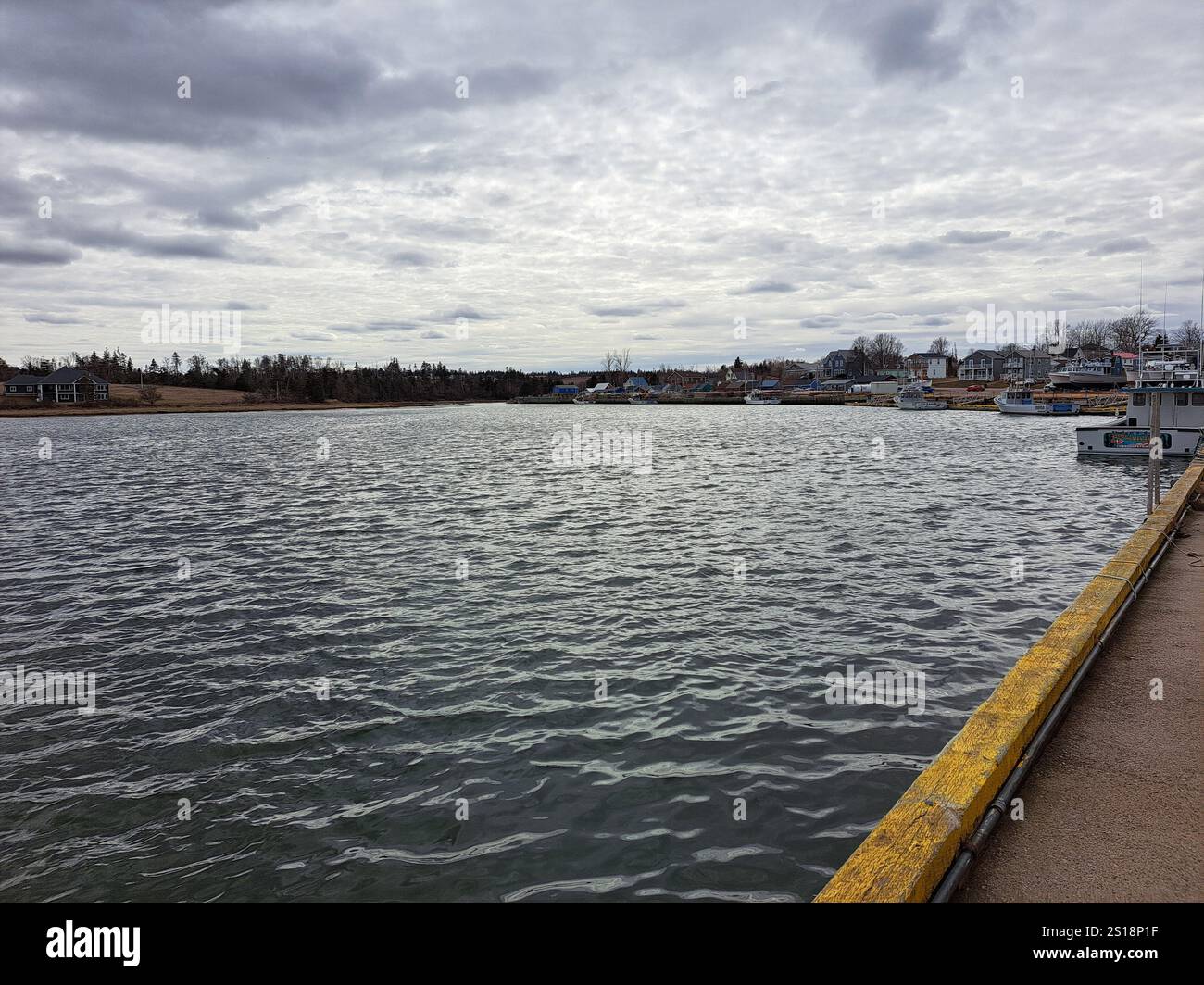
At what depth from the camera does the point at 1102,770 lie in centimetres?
545

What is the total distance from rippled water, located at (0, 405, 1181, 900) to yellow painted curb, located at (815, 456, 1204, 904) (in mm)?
1536

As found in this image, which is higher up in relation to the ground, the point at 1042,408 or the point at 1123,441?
the point at 1042,408

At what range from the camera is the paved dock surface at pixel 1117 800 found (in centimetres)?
418

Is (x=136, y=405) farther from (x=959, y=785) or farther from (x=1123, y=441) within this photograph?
(x=959, y=785)

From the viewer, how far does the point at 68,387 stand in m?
170

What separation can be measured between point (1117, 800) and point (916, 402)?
428 ft

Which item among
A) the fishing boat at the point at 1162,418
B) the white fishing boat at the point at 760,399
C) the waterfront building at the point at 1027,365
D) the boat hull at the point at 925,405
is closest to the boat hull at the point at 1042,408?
the boat hull at the point at 925,405

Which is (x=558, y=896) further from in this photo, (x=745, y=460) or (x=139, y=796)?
(x=745, y=460)

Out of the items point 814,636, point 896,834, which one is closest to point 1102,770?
point 896,834

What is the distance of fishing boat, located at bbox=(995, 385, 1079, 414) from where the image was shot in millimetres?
94312

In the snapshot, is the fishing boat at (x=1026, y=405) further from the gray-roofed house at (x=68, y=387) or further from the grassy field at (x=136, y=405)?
the gray-roofed house at (x=68, y=387)

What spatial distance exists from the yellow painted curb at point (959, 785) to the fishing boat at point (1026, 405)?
325 ft

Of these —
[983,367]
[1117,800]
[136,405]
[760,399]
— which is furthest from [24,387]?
[983,367]

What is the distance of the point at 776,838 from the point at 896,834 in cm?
238
